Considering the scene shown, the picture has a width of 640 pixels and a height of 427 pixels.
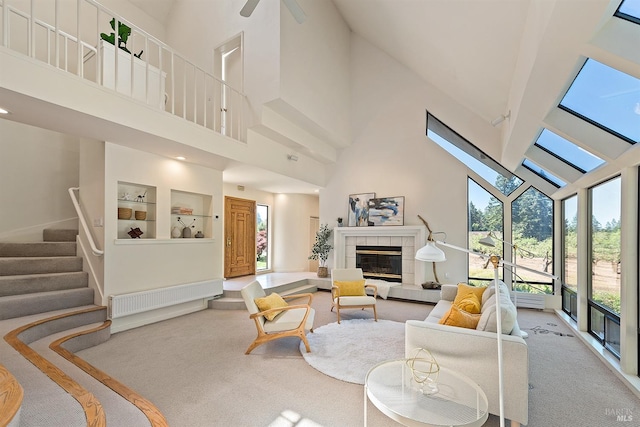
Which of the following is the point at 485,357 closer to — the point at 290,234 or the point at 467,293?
the point at 467,293

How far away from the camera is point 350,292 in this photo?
502 centimetres

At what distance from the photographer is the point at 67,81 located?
3.03 m

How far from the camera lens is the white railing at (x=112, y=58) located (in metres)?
3.43

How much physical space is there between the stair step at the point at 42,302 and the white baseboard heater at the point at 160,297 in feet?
1.61

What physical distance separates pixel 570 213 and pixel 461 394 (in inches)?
174

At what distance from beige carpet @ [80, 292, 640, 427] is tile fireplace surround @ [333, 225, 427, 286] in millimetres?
2694

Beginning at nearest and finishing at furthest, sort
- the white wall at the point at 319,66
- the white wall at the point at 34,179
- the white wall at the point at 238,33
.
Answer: the white wall at the point at 34,179, the white wall at the point at 238,33, the white wall at the point at 319,66

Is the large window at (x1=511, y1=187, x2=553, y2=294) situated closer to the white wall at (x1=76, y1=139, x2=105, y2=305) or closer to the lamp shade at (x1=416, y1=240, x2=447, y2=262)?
the lamp shade at (x1=416, y1=240, x2=447, y2=262)

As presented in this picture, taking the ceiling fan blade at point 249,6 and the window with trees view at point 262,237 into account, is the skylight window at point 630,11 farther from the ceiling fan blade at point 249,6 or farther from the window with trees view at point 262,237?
the window with trees view at point 262,237

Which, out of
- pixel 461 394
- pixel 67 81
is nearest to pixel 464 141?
pixel 461 394

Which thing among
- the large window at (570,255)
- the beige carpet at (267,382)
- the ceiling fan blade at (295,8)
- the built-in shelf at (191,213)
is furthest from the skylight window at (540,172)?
the built-in shelf at (191,213)

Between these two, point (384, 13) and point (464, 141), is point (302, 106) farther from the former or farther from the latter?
point (464, 141)

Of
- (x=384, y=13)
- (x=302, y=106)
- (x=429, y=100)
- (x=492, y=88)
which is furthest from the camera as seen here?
(x=429, y=100)

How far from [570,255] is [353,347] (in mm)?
4017
